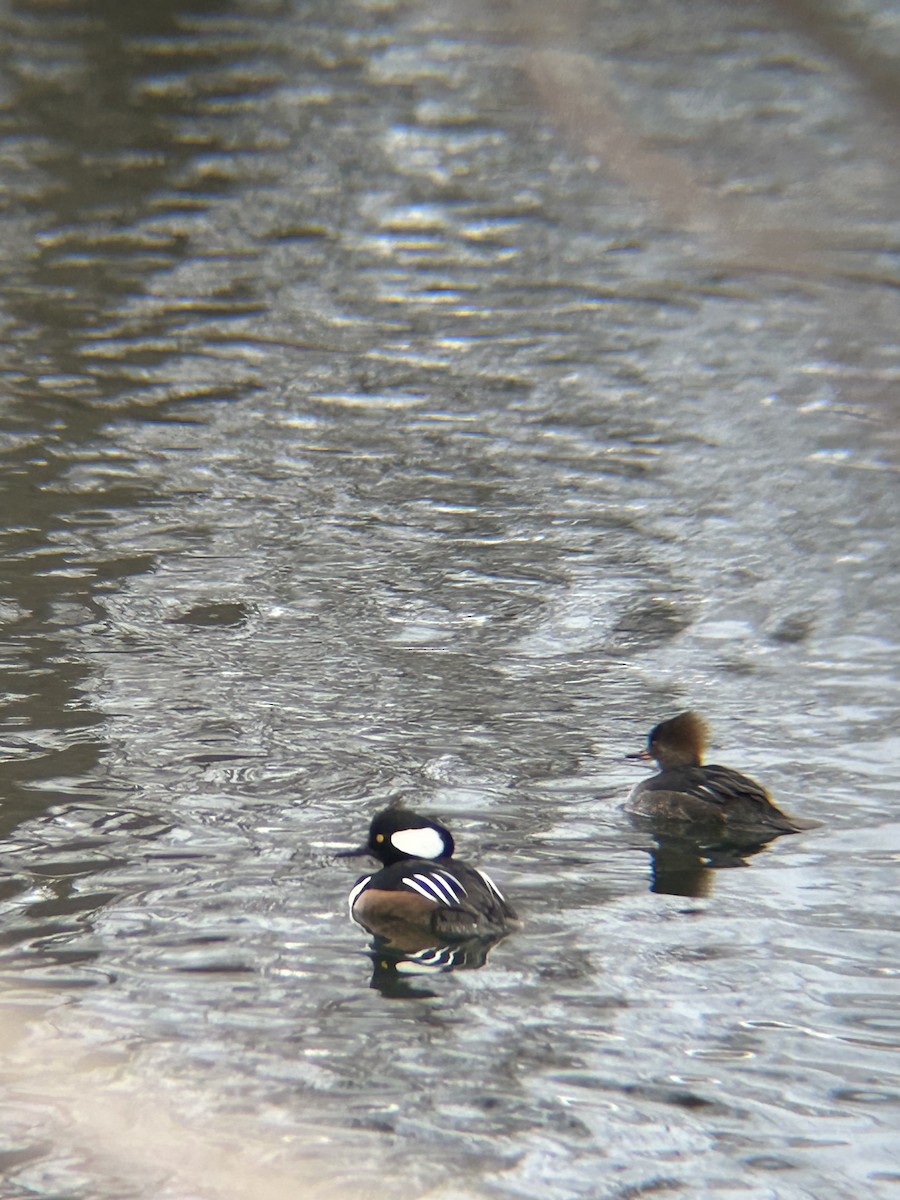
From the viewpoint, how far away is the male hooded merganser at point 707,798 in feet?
21.8

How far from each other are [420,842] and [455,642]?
264 centimetres

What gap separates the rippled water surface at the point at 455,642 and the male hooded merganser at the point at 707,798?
0.11m

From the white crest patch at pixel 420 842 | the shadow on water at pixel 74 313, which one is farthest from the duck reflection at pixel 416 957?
the shadow on water at pixel 74 313

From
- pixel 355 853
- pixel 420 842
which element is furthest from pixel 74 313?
pixel 420 842

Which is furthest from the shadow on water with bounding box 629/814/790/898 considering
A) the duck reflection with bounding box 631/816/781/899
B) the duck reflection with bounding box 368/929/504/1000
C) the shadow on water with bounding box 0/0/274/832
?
the shadow on water with bounding box 0/0/274/832

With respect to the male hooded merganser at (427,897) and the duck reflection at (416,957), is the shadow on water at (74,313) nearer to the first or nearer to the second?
the male hooded merganser at (427,897)

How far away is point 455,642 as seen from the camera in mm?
8508

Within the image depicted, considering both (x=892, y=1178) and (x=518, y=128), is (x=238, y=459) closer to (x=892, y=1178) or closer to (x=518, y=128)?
(x=892, y=1178)

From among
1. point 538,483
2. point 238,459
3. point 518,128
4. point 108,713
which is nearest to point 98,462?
point 238,459

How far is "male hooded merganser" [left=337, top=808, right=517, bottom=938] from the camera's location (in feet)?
18.7

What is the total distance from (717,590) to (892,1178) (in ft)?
16.7

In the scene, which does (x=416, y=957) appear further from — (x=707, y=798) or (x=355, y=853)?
(x=707, y=798)

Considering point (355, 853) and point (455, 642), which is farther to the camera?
point (455, 642)

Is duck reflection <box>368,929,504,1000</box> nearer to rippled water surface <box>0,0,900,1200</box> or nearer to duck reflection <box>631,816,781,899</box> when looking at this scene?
rippled water surface <box>0,0,900,1200</box>
